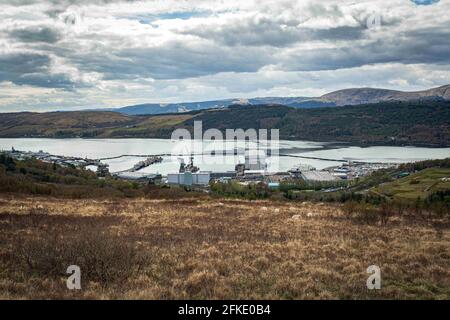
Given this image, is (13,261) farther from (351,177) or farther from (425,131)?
(425,131)

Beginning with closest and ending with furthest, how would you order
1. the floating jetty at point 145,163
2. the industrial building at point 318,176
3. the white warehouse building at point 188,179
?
the white warehouse building at point 188,179, the industrial building at point 318,176, the floating jetty at point 145,163

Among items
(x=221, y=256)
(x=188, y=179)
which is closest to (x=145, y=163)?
(x=188, y=179)

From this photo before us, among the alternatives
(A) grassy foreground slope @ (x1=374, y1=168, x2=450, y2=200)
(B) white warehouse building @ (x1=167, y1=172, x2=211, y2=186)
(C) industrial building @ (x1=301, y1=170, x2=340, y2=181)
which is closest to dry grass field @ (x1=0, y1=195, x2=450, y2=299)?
(A) grassy foreground slope @ (x1=374, y1=168, x2=450, y2=200)

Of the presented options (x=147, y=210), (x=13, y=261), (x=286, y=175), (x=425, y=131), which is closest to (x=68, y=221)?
(x=147, y=210)

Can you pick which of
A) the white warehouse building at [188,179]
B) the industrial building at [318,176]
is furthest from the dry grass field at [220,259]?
the industrial building at [318,176]

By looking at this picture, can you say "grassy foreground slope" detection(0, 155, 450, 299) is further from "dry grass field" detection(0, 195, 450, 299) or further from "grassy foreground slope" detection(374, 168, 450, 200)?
"grassy foreground slope" detection(374, 168, 450, 200)

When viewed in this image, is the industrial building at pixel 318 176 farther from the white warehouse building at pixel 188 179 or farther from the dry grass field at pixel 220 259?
the dry grass field at pixel 220 259

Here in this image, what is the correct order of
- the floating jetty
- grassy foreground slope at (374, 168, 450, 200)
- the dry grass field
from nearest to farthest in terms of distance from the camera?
the dry grass field
grassy foreground slope at (374, 168, 450, 200)
the floating jetty

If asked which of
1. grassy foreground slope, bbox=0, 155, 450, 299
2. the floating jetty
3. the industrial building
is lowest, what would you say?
the industrial building
